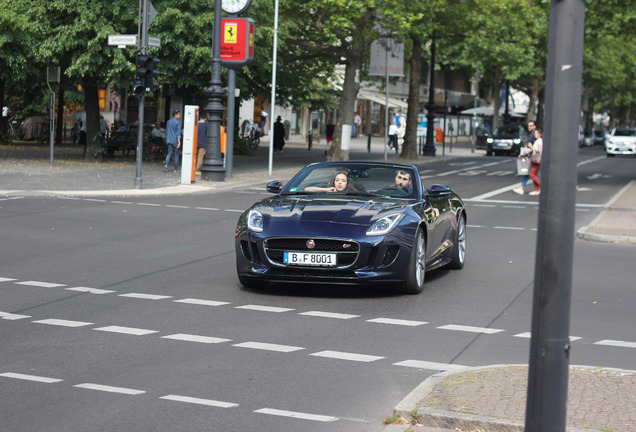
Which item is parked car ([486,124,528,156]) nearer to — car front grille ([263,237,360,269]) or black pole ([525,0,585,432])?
car front grille ([263,237,360,269])

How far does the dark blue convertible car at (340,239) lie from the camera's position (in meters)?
10.2

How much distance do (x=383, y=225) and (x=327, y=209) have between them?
619 mm

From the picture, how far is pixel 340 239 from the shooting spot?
33.2ft

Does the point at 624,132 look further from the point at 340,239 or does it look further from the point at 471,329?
the point at 471,329

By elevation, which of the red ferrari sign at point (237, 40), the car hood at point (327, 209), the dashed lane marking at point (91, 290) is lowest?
the dashed lane marking at point (91, 290)

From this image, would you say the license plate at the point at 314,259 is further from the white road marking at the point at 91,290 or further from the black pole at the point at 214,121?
the black pole at the point at 214,121

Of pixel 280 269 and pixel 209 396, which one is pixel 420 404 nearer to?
pixel 209 396

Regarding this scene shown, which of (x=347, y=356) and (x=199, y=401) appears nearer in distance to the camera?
(x=199, y=401)

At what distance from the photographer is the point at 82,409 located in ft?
19.8

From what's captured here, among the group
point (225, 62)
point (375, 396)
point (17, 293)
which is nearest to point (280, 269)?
point (17, 293)

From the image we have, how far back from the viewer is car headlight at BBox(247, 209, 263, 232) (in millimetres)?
10500

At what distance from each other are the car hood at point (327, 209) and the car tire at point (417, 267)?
0.38m

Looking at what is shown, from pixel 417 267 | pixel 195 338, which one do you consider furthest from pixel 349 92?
pixel 195 338

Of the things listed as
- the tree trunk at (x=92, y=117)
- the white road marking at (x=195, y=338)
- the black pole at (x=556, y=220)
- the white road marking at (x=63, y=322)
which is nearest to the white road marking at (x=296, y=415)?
the black pole at (x=556, y=220)
